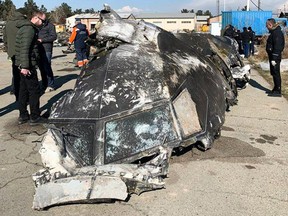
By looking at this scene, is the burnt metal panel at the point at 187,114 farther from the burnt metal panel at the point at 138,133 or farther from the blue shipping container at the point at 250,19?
the blue shipping container at the point at 250,19

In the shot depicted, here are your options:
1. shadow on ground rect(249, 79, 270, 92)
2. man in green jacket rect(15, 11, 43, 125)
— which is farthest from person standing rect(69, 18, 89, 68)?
man in green jacket rect(15, 11, 43, 125)

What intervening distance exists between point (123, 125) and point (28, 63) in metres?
2.26

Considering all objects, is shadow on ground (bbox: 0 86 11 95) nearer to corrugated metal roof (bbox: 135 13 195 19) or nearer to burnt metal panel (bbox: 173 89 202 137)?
burnt metal panel (bbox: 173 89 202 137)

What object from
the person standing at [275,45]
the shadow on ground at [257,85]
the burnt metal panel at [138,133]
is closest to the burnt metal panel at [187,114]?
the burnt metal panel at [138,133]

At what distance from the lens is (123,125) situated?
386 cm

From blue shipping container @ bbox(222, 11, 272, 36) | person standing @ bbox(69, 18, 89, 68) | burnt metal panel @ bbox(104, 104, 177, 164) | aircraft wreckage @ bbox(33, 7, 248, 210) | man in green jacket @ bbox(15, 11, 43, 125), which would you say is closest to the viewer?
aircraft wreckage @ bbox(33, 7, 248, 210)

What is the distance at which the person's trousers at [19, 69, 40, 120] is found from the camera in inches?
218

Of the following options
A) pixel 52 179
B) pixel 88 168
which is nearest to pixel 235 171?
pixel 88 168

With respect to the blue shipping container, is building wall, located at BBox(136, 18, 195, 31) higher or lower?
lower

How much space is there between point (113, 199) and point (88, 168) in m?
0.41

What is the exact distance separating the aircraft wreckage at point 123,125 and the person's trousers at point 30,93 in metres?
1.13

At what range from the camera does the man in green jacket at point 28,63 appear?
5238mm

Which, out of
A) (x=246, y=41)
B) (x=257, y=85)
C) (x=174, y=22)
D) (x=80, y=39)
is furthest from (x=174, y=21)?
(x=257, y=85)

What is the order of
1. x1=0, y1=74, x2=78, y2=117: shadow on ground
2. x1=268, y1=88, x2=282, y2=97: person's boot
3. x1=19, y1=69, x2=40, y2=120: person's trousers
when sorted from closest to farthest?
1. x1=19, y1=69, x2=40, y2=120: person's trousers
2. x1=0, y1=74, x2=78, y2=117: shadow on ground
3. x1=268, y1=88, x2=282, y2=97: person's boot
